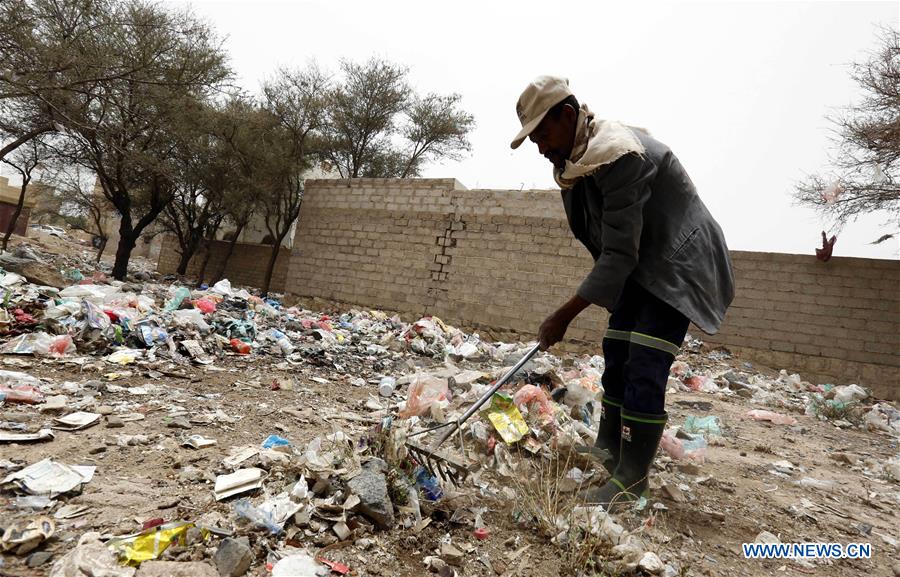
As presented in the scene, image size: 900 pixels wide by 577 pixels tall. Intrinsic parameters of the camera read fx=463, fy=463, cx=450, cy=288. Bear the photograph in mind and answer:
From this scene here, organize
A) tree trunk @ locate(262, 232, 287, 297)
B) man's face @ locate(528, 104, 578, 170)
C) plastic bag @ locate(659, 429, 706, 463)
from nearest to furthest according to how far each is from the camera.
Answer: man's face @ locate(528, 104, 578, 170), plastic bag @ locate(659, 429, 706, 463), tree trunk @ locate(262, 232, 287, 297)

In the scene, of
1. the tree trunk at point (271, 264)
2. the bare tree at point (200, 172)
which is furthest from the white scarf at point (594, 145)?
the tree trunk at point (271, 264)

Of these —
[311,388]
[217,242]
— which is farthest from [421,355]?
[217,242]

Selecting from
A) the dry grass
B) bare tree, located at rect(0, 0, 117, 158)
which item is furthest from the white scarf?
bare tree, located at rect(0, 0, 117, 158)

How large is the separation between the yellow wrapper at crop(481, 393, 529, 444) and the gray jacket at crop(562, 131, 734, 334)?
800 mm

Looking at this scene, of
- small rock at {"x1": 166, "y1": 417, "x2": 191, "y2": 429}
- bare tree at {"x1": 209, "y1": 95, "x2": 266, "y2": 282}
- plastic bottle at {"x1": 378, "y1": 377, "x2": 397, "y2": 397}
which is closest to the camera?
small rock at {"x1": 166, "y1": 417, "x2": 191, "y2": 429}

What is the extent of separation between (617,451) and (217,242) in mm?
18748

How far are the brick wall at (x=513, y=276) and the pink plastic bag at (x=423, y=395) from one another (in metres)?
5.49

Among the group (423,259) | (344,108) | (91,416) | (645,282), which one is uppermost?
(344,108)

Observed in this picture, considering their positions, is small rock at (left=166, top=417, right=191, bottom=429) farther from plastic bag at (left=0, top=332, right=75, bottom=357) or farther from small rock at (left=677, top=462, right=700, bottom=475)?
small rock at (left=677, top=462, right=700, bottom=475)

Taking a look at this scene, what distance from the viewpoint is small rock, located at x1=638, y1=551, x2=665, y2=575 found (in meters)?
1.39

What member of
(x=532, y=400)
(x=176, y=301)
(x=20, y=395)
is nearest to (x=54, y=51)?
(x=176, y=301)

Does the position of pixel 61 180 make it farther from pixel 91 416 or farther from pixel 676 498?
pixel 676 498

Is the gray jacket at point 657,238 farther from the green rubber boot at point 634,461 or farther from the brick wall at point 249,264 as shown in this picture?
the brick wall at point 249,264

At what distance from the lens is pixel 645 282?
1.77 m
